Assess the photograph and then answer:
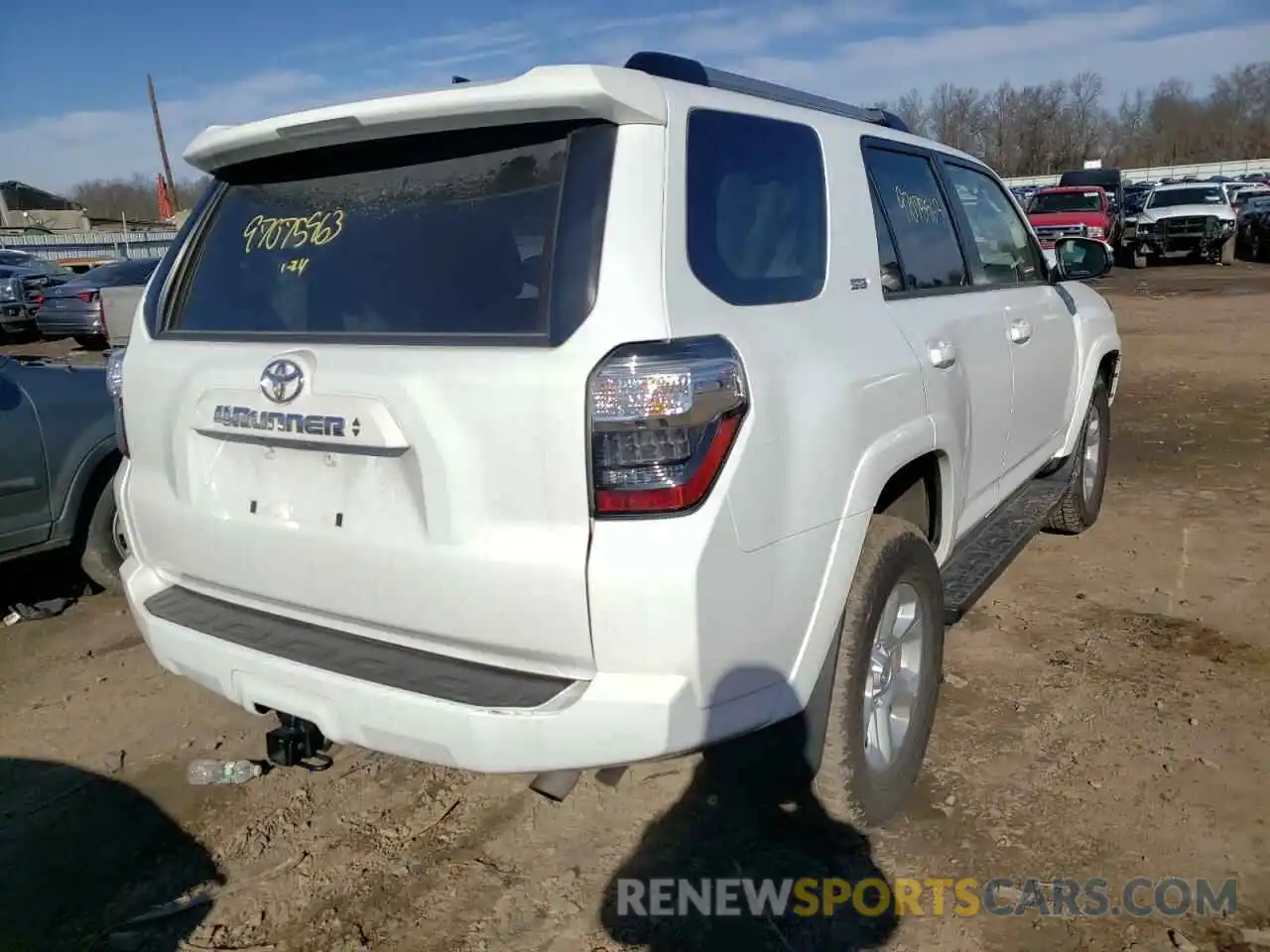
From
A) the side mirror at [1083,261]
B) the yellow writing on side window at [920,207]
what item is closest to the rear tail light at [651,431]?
the yellow writing on side window at [920,207]

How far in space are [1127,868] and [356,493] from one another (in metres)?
2.27

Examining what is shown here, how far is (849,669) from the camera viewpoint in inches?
104

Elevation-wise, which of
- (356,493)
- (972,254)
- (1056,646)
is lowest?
(1056,646)

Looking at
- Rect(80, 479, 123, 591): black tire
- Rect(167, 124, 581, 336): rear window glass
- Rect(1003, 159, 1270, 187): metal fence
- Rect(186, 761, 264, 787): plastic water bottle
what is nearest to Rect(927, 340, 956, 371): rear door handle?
Rect(167, 124, 581, 336): rear window glass

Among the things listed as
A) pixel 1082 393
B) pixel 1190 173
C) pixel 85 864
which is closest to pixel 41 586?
pixel 85 864

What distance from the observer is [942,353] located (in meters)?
3.18

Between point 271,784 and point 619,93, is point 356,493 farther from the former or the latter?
point 271,784

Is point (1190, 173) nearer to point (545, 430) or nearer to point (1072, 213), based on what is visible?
point (1072, 213)

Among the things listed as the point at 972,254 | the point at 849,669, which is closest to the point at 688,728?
the point at 849,669

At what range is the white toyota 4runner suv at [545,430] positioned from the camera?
2.12m

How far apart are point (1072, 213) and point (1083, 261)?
20435 millimetres

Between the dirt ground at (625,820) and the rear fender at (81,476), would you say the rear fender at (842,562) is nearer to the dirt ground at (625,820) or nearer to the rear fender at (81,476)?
the dirt ground at (625,820)

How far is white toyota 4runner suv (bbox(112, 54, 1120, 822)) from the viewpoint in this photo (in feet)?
6.95

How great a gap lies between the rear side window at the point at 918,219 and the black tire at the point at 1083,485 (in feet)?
6.22
